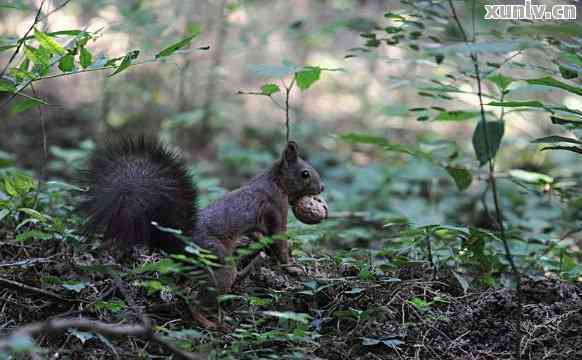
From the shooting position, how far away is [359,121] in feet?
34.9

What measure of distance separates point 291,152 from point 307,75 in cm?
53

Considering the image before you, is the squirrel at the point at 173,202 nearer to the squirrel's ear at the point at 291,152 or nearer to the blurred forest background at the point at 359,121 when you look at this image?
the squirrel's ear at the point at 291,152

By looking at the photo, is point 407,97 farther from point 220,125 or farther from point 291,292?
point 291,292

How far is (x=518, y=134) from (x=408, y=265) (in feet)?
23.9

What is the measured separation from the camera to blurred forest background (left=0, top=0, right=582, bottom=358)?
3330 millimetres

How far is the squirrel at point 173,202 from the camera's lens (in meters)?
2.67

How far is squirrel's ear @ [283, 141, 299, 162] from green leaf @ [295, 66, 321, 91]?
0.40 metres

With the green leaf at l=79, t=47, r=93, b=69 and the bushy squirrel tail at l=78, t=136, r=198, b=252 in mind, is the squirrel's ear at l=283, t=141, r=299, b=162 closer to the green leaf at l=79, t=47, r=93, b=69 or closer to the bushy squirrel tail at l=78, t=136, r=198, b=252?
the bushy squirrel tail at l=78, t=136, r=198, b=252

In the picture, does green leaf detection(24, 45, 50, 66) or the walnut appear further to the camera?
the walnut

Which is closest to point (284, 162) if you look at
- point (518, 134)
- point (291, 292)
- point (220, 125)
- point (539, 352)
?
point (291, 292)

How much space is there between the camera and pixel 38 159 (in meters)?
7.15

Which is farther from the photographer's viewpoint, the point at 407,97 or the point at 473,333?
the point at 407,97

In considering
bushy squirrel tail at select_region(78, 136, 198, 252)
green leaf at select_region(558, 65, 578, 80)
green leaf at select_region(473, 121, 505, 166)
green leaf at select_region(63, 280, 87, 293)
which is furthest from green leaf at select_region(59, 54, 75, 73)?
green leaf at select_region(558, 65, 578, 80)

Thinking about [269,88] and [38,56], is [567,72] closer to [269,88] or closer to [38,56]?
[269,88]
